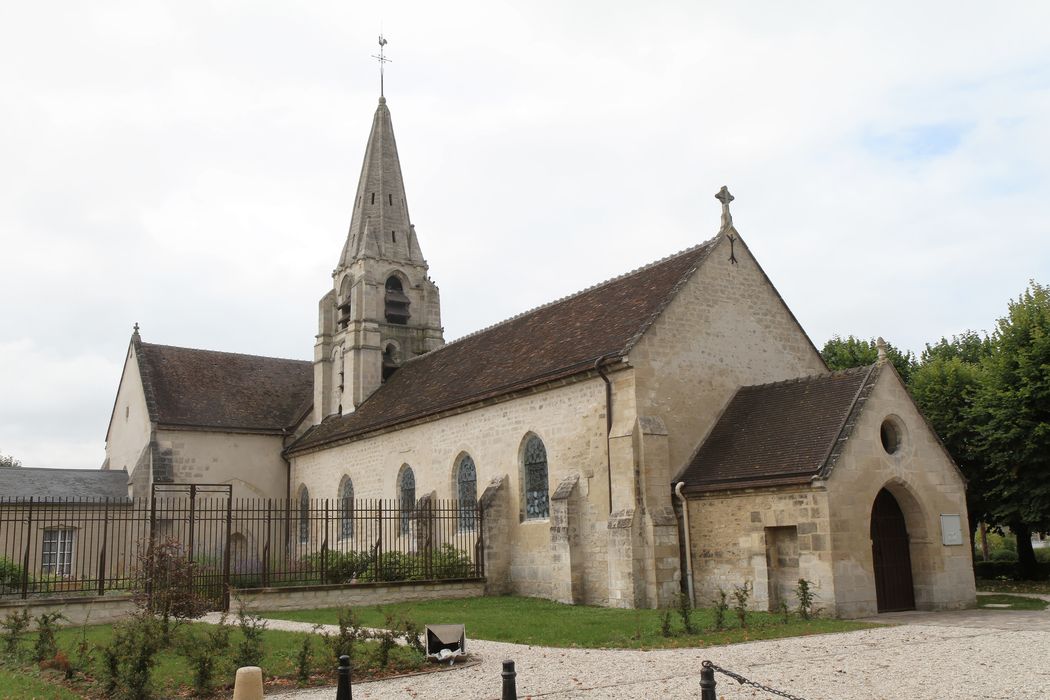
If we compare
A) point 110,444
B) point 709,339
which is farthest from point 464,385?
point 110,444

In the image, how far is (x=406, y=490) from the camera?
27.2 meters

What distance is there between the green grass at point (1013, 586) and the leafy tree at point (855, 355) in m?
7.93

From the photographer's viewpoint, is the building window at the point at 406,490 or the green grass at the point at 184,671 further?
the building window at the point at 406,490

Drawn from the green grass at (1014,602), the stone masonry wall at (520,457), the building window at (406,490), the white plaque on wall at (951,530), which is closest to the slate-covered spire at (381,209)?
the stone masonry wall at (520,457)

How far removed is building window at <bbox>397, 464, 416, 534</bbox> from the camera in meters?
26.7

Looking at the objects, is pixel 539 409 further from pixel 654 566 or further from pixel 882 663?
pixel 882 663

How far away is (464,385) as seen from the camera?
25.5m

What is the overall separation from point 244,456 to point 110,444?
25.6 ft

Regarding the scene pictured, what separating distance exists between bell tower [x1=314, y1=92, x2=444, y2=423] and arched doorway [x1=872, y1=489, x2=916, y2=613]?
20747mm

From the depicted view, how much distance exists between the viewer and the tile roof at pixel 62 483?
103 ft

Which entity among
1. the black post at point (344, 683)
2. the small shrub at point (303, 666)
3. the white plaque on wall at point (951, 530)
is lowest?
the small shrub at point (303, 666)

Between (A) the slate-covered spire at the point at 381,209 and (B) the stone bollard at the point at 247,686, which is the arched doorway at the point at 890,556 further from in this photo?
(A) the slate-covered spire at the point at 381,209

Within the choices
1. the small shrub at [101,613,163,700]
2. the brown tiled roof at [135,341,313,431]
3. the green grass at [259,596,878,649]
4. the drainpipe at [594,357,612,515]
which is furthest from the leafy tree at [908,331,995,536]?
the brown tiled roof at [135,341,313,431]

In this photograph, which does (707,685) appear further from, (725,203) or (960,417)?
(960,417)
